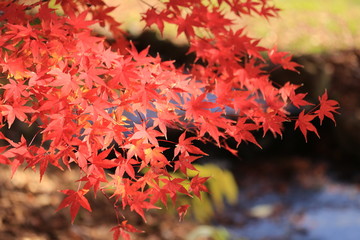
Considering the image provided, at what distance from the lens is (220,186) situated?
4.93m

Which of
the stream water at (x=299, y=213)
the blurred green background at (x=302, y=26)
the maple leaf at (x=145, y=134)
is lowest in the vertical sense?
the stream water at (x=299, y=213)

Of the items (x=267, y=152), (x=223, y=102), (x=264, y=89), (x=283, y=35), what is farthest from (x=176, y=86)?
(x=283, y=35)

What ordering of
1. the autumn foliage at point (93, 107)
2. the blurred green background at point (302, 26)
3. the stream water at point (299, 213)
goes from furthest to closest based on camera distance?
the blurred green background at point (302, 26) → the stream water at point (299, 213) → the autumn foliage at point (93, 107)

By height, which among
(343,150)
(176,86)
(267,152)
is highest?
(176,86)

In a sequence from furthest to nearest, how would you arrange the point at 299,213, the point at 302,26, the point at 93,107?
the point at 302,26 → the point at 299,213 → the point at 93,107

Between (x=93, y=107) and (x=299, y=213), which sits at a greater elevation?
(x=93, y=107)

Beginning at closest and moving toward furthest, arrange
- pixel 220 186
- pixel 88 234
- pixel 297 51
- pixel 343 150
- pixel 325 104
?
1. pixel 325 104
2. pixel 88 234
3. pixel 220 186
4. pixel 343 150
5. pixel 297 51

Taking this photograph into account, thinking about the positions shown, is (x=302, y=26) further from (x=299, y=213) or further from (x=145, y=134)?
(x=145, y=134)

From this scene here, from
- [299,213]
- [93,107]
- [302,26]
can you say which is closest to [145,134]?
[93,107]

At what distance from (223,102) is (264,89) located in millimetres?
415

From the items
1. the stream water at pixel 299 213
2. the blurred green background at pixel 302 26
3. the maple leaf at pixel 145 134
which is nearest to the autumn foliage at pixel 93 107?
the maple leaf at pixel 145 134

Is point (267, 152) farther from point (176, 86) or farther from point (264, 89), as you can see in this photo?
point (176, 86)

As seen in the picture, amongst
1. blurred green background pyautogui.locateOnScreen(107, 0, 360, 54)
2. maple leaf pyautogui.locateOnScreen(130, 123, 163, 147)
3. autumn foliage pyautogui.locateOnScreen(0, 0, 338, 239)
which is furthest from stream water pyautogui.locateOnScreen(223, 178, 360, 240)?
maple leaf pyautogui.locateOnScreen(130, 123, 163, 147)

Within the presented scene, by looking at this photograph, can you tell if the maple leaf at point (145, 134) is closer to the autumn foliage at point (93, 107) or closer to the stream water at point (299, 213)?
the autumn foliage at point (93, 107)
